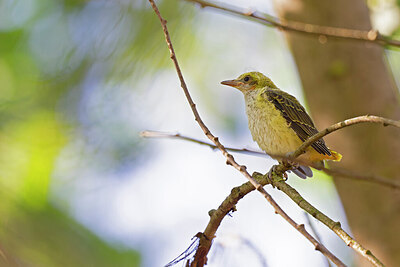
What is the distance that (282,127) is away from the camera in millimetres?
3928

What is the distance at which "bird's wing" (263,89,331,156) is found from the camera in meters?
3.96

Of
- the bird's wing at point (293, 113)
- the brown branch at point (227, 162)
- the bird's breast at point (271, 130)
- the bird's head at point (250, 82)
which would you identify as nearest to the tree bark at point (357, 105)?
the bird's head at point (250, 82)

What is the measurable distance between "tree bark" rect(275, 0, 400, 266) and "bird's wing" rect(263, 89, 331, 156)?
1.06 meters

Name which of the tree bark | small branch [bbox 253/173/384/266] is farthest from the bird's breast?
the tree bark

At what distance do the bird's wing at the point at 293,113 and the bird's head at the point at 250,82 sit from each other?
41cm

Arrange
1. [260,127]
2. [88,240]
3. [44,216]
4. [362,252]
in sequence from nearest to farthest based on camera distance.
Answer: [362,252] → [260,127] → [44,216] → [88,240]

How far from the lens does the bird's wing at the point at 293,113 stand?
3.96 metres

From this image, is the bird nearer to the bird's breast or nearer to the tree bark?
the bird's breast

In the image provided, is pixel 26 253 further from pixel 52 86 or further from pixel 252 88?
pixel 252 88

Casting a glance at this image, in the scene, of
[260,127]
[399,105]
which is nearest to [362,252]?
[260,127]

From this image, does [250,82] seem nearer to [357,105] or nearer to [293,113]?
[293,113]

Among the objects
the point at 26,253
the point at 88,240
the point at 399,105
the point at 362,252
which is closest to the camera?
the point at 362,252

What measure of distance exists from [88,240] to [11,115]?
1345 millimetres

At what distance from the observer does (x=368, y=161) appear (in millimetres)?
5086
